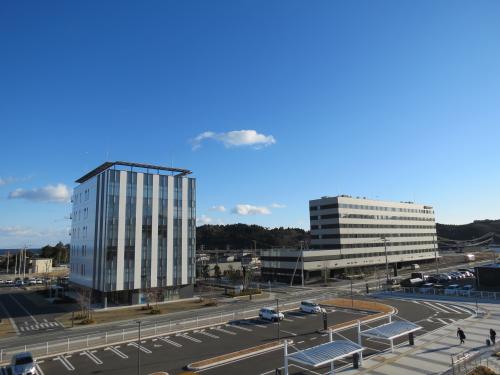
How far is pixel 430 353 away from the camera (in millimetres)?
31984

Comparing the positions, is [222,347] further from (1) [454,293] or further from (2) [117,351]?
(1) [454,293]

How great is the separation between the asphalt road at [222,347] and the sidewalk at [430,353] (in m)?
1.72

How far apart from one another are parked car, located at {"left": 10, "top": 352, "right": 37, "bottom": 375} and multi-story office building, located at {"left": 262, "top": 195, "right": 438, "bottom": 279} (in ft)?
236

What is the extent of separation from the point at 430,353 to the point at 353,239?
269 ft

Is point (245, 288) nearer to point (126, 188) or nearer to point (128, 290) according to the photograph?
point (128, 290)

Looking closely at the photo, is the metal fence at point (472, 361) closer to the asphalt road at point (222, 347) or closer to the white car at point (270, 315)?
the asphalt road at point (222, 347)

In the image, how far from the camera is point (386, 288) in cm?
7738

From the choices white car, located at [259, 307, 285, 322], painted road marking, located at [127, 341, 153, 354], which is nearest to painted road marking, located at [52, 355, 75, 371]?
painted road marking, located at [127, 341, 153, 354]

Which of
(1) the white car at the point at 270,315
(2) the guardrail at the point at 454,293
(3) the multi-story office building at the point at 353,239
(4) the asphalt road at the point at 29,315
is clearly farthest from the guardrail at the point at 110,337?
(3) the multi-story office building at the point at 353,239

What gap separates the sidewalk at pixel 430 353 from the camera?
2822 cm

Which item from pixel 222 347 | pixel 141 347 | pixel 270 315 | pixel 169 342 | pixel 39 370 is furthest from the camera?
pixel 270 315

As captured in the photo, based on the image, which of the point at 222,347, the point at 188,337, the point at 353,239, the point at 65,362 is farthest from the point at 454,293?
the point at 65,362

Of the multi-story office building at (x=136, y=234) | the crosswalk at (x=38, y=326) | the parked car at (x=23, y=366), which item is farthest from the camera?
the multi-story office building at (x=136, y=234)

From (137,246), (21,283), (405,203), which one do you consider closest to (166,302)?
(137,246)
